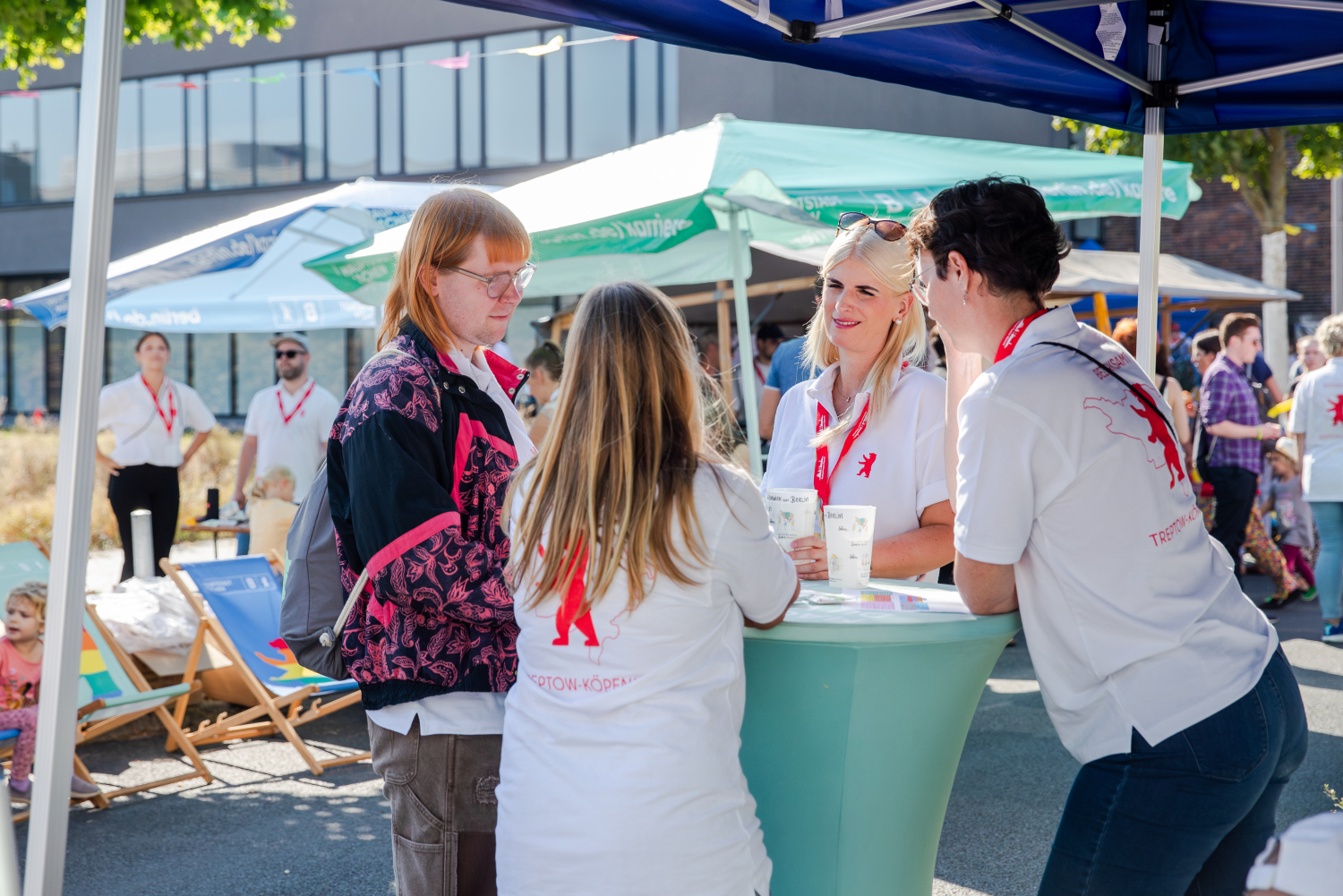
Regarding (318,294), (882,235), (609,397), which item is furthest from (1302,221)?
(609,397)

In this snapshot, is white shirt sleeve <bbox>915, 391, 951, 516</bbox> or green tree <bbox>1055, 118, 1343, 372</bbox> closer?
white shirt sleeve <bbox>915, 391, 951, 516</bbox>

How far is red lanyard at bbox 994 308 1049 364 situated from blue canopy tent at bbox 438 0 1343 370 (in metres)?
1.12

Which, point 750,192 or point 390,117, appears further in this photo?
point 390,117

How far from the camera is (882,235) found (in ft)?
9.21

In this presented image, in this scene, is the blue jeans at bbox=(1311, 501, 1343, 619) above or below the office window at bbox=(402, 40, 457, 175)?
below

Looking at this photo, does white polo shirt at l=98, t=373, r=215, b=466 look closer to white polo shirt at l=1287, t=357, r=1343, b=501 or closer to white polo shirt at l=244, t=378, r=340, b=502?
white polo shirt at l=244, t=378, r=340, b=502

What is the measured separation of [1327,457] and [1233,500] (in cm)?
129

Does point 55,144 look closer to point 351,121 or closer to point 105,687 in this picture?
point 351,121

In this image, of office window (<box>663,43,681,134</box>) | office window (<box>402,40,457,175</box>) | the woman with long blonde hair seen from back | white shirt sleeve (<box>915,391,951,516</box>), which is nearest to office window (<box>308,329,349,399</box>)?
office window (<box>402,40,457,175</box>)

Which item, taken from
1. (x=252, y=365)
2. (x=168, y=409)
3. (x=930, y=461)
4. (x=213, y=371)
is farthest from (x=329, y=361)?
(x=930, y=461)

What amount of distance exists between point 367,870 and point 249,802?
1.03 meters

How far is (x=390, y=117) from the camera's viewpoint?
21953 millimetres

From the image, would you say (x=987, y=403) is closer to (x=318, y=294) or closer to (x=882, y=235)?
(x=882, y=235)

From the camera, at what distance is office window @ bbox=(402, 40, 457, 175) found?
21344 mm
